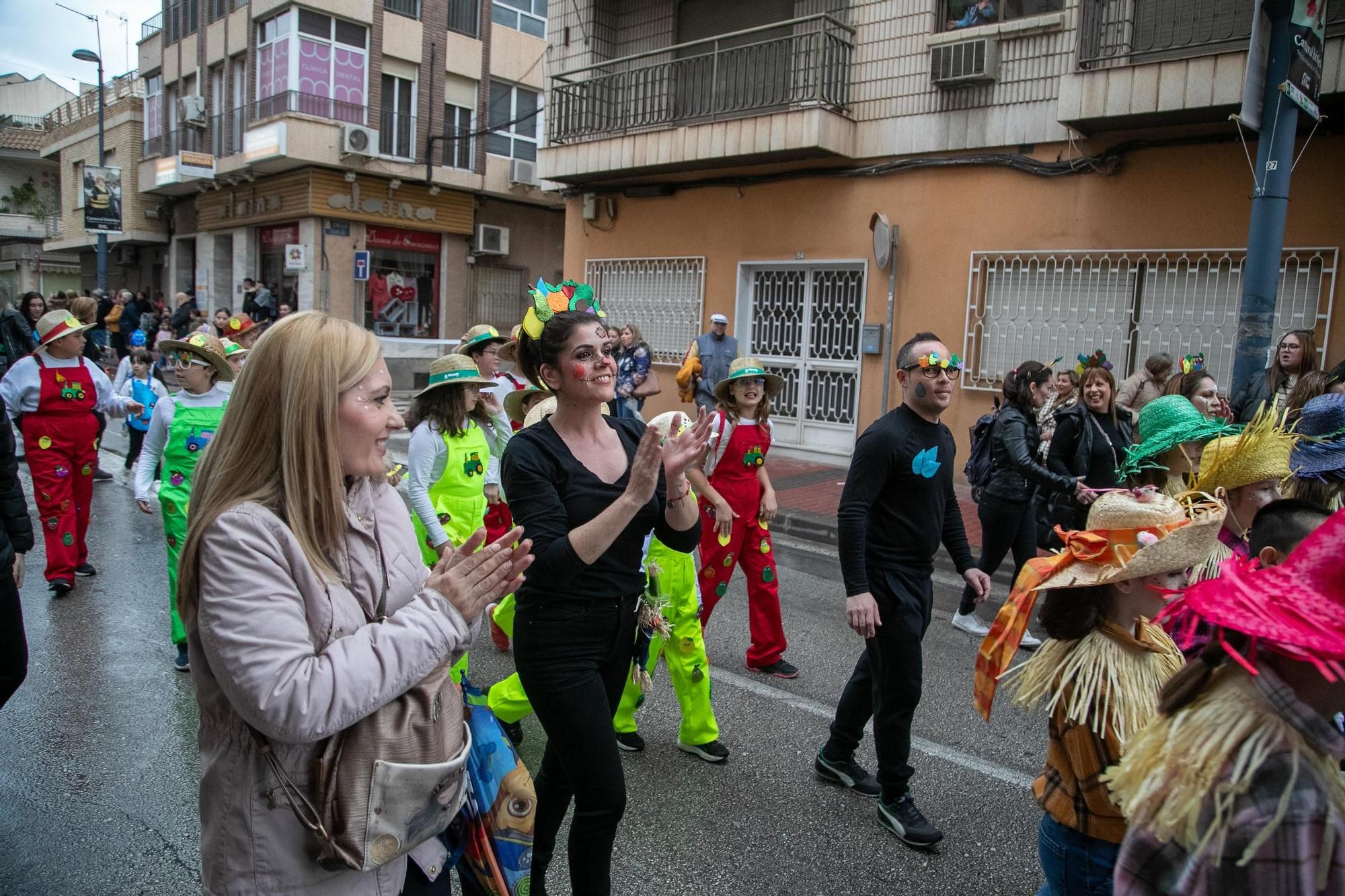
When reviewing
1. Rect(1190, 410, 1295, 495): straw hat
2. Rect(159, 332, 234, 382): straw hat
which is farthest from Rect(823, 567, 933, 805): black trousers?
Rect(159, 332, 234, 382): straw hat

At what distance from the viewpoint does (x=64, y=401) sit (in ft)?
21.7

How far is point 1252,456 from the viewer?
304cm

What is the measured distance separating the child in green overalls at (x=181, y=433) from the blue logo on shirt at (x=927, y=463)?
11.7 feet

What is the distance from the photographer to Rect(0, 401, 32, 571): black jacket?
3807 millimetres

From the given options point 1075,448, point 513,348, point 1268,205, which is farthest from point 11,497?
point 1268,205

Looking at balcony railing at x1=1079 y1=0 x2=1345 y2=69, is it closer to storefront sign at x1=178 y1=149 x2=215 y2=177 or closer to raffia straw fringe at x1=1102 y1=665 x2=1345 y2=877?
raffia straw fringe at x1=1102 y1=665 x2=1345 y2=877

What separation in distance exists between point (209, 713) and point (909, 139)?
11.1 meters

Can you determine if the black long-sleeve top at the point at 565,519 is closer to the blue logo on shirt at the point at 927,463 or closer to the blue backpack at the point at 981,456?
the blue logo on shirt at the point at 927,463

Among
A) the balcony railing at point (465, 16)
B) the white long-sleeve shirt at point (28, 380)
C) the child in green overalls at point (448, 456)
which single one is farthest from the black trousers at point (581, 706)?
the balcony railing at point (465, 16)

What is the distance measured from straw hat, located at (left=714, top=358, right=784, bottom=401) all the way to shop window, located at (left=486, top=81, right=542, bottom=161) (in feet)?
69.7

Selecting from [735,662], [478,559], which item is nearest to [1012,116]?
[735,662]

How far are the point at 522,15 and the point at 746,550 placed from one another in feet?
80.4

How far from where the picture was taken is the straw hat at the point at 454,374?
16.0ft

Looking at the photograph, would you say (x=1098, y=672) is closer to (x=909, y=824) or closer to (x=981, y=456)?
(x=909, y=824)
